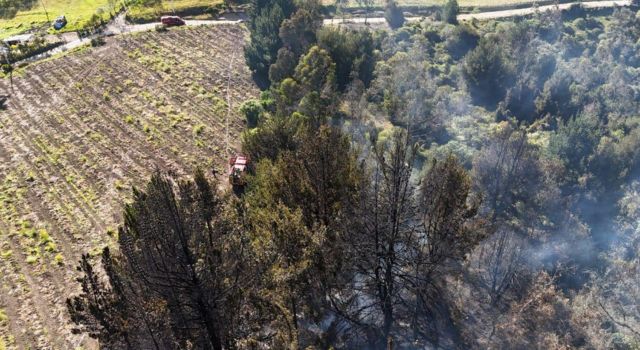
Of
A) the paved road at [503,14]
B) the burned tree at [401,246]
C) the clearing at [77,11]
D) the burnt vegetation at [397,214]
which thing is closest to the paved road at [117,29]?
the clearing at [77,11]

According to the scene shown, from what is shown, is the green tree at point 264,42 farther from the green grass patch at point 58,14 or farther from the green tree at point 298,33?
the green grass patch at point 58,14

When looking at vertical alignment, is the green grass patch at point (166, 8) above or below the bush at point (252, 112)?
above

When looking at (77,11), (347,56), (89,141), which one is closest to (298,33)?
(347,56)

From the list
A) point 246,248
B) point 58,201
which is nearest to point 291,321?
point 246,248

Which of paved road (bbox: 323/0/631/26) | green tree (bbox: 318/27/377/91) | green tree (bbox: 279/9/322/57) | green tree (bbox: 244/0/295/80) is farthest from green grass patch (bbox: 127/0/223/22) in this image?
green tree (bbox: 318/27/377/91)

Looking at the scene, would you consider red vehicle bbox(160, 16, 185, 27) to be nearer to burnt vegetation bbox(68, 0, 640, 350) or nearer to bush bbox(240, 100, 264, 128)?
burnt vegetation bbox(68, 0, 640, 350)

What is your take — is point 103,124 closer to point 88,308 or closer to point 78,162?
point 78,162
